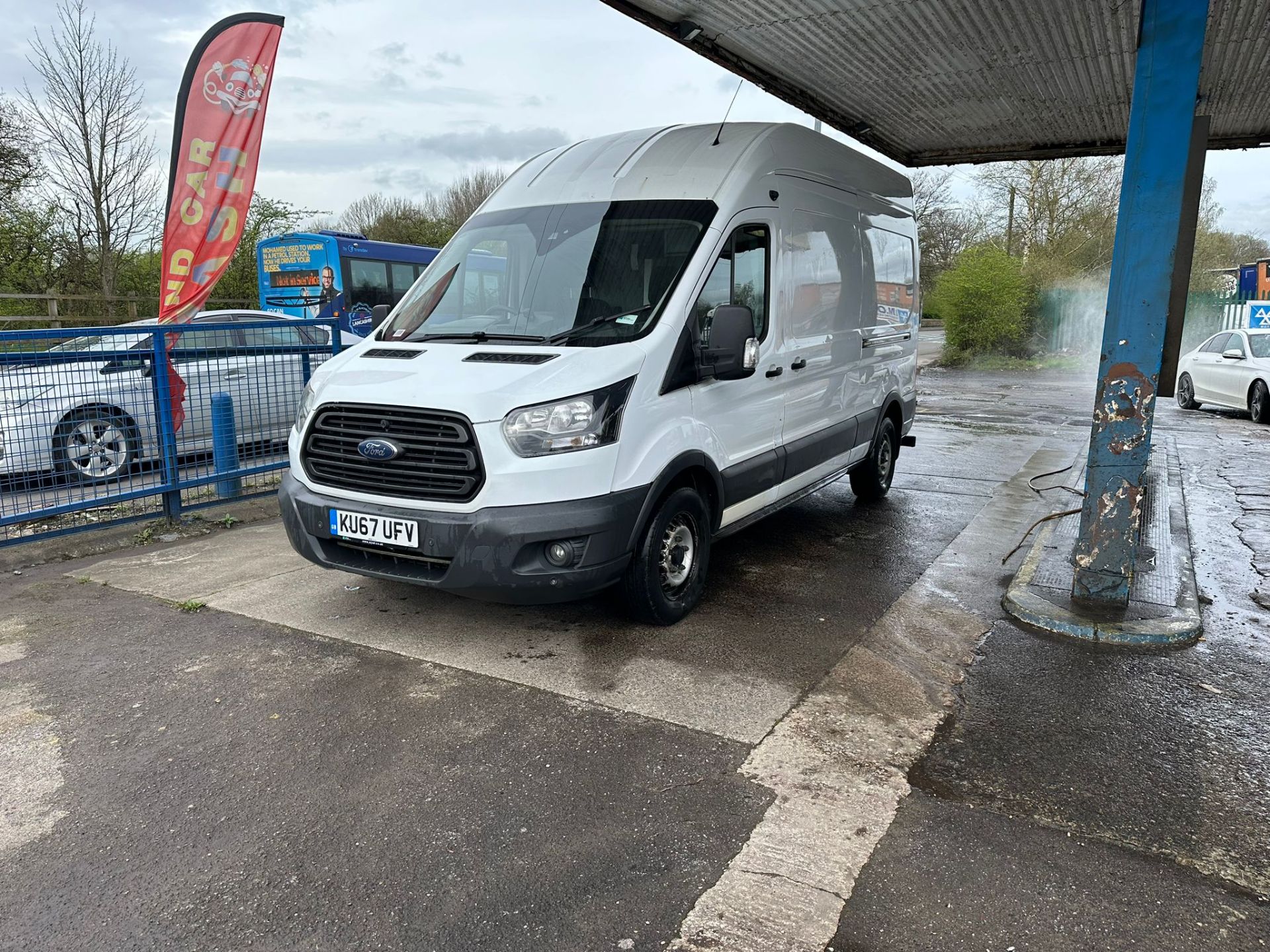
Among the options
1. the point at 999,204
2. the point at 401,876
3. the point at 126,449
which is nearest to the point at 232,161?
the point at 126,449

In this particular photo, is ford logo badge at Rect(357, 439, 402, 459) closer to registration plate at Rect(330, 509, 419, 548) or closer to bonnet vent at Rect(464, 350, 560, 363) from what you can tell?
registration plate at Rect(330, 509, 419, 548)

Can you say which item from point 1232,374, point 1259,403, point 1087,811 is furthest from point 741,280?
point 1232,374

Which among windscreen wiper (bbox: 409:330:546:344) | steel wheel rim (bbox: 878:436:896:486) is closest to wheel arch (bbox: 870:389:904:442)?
steel wheel rim (bbox: 878:436:896:486)

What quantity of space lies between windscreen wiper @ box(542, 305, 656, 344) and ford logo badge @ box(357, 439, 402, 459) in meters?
0.90

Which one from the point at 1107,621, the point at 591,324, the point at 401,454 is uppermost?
the point at 591,324

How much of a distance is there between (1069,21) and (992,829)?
5.44 meters

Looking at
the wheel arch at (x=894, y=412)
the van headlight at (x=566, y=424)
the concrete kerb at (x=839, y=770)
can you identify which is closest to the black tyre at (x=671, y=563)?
the van headlight at (x=566, y=424)

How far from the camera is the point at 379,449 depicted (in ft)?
13.3

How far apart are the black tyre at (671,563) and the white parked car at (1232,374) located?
39.4 feet

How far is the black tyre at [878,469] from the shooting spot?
741cm

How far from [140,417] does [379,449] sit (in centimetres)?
330

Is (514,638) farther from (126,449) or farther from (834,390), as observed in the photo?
(126,449)

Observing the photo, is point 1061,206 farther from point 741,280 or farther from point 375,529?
point 375,529

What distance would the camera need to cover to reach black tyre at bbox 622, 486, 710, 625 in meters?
4.29
